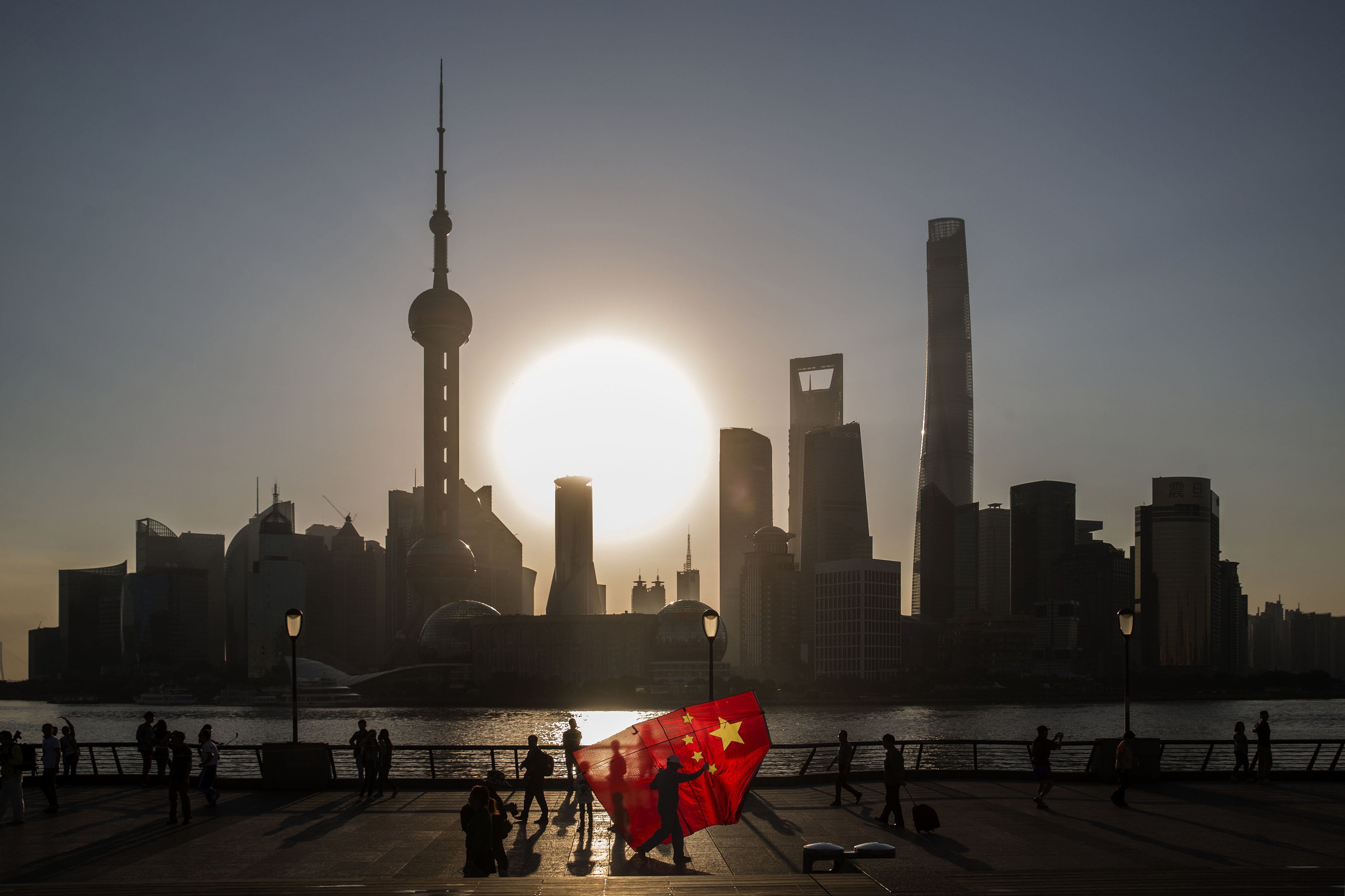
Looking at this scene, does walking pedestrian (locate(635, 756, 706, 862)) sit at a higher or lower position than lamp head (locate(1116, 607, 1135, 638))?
lower

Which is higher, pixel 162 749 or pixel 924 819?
pixel 162 749

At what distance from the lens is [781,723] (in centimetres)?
13862

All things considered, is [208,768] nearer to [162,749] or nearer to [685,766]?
[162,749]

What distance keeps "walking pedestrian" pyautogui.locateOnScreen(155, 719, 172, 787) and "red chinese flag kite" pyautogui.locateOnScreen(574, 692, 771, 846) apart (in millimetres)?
→ 13873

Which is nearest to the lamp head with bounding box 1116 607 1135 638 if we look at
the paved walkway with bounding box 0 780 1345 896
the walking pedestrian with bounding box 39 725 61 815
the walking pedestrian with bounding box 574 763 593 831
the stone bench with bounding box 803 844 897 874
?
the paved walkway with bounding box 0 780 1345 896

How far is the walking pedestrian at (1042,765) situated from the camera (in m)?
26.3

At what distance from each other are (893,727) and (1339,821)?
358ft

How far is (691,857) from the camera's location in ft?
69.1

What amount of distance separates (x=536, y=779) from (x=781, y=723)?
385ft

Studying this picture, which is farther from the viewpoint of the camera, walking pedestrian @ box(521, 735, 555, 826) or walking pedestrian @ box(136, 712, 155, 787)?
walking pedestrian @ box(136, 712, 155, 787)

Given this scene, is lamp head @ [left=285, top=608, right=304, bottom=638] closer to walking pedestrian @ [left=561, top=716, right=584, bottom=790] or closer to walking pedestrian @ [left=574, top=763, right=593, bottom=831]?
walking pedestrian @ [left=561, top=716, right=584, bottom=790]

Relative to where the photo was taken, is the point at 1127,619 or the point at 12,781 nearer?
the point at 12,781

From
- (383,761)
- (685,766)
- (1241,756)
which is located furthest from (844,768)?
(1241,756)

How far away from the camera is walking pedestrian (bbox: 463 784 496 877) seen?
16266mm
